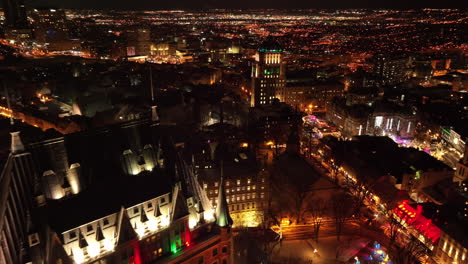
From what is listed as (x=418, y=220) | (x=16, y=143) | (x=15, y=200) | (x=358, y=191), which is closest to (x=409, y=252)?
(x=418, y=220)

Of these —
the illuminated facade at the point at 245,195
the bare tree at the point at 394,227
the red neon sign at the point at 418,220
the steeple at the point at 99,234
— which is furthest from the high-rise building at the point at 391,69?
the steeple at the point at 99,234

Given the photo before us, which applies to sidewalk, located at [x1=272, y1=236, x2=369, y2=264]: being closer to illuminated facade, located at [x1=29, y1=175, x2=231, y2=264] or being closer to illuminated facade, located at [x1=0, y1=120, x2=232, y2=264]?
illuminated facade, located at [x1=29, y1=175, x2=231, y2=264]

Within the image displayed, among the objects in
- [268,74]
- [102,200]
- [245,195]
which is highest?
[102,200]

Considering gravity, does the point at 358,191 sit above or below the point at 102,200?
below

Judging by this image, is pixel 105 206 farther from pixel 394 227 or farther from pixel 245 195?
pixel 394 227

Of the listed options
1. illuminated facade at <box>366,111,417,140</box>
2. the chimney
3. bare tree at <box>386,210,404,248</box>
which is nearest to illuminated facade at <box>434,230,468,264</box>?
bare tree at <box>386,210,404,248</box>
